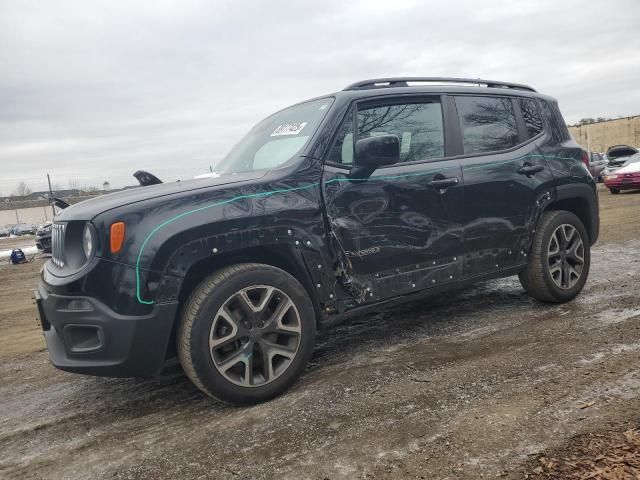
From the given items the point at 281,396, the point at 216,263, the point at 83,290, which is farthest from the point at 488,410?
the point at 83,290

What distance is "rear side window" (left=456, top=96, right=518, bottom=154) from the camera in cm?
407

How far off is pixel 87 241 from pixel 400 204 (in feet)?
6.76

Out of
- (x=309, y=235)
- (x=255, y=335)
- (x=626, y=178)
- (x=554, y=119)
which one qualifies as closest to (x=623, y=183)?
(x=626, y=178)

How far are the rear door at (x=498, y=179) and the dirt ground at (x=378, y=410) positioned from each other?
0.68 metres

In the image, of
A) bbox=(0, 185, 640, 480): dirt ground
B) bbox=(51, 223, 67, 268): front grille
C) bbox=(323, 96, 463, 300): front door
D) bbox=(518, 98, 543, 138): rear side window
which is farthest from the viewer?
bbox=(518, 98, 543, 138): rear side window

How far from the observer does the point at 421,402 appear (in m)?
2.81

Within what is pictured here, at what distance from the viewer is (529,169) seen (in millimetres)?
4285

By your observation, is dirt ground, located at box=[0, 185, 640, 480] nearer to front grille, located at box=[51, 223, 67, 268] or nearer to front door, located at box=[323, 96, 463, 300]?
front door, located at box=[323, 96, 463, 300]

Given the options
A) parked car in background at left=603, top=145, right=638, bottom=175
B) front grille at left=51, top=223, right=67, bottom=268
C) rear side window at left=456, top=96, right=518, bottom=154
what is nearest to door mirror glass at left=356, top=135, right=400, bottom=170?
rear side window at left=456, top=96, right=518, bottom=154

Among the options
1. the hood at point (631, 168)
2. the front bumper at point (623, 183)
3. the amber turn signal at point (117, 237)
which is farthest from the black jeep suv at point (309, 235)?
the hood at point (631, 168)

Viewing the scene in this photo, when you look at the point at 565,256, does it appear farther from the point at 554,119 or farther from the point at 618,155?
the point at 618,155

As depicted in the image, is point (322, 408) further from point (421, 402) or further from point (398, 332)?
point (398, 332)

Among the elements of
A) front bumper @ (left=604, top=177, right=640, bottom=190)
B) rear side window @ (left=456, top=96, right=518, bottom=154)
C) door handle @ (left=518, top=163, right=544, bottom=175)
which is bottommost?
front bumper @ (left=604, top=177, right=640, bottom=190)

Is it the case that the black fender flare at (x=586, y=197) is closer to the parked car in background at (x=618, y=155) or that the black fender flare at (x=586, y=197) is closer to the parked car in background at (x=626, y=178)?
the parked car in background at (x=626, y=178)
